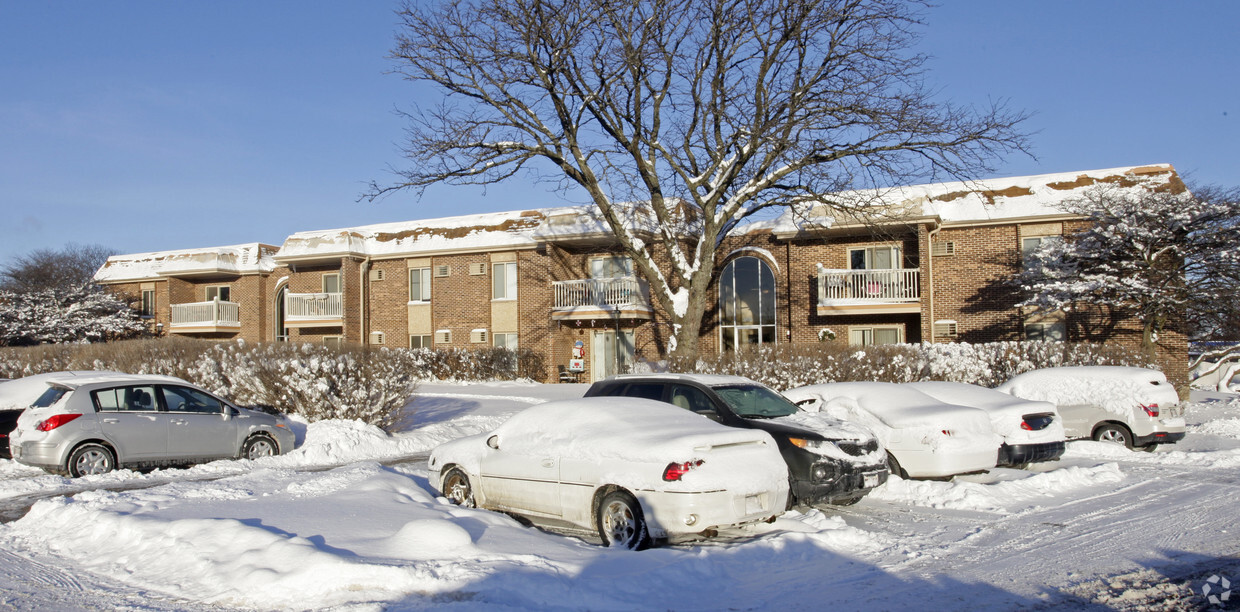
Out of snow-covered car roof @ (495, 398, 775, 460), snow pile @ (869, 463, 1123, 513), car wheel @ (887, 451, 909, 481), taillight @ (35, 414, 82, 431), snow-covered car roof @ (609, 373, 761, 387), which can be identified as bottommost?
snow pile @ (869, 463, 1123, 513)

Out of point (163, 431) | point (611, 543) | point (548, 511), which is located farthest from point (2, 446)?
point (611, 543)

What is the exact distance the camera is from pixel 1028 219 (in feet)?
84.4

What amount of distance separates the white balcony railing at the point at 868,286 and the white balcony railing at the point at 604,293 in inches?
243

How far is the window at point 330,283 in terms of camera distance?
36.3 m

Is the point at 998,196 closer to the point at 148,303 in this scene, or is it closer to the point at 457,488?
the point at 457,488

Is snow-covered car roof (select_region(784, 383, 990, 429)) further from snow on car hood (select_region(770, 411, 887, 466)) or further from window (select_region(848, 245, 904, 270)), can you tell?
window (select_region(848, 245, 904, 270))

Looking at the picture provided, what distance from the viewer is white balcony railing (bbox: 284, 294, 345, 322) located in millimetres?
35188

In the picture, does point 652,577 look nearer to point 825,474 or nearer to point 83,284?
point 825,474

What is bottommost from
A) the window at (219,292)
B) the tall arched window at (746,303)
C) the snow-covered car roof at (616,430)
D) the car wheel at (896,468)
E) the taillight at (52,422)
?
the car wheel at (896,468)

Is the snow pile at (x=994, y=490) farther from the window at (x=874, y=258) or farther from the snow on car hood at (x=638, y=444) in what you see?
the window at (x=874, y=258)

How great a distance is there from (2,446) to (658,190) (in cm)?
1539

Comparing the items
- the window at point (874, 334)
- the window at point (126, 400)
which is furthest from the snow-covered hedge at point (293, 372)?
the window at point (874, 334)

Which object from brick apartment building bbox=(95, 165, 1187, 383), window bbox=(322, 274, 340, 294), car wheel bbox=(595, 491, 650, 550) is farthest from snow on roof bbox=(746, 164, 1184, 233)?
window bbox=(322, 274, 340, 294)

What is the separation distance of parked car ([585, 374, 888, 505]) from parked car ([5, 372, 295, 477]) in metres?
5.97
